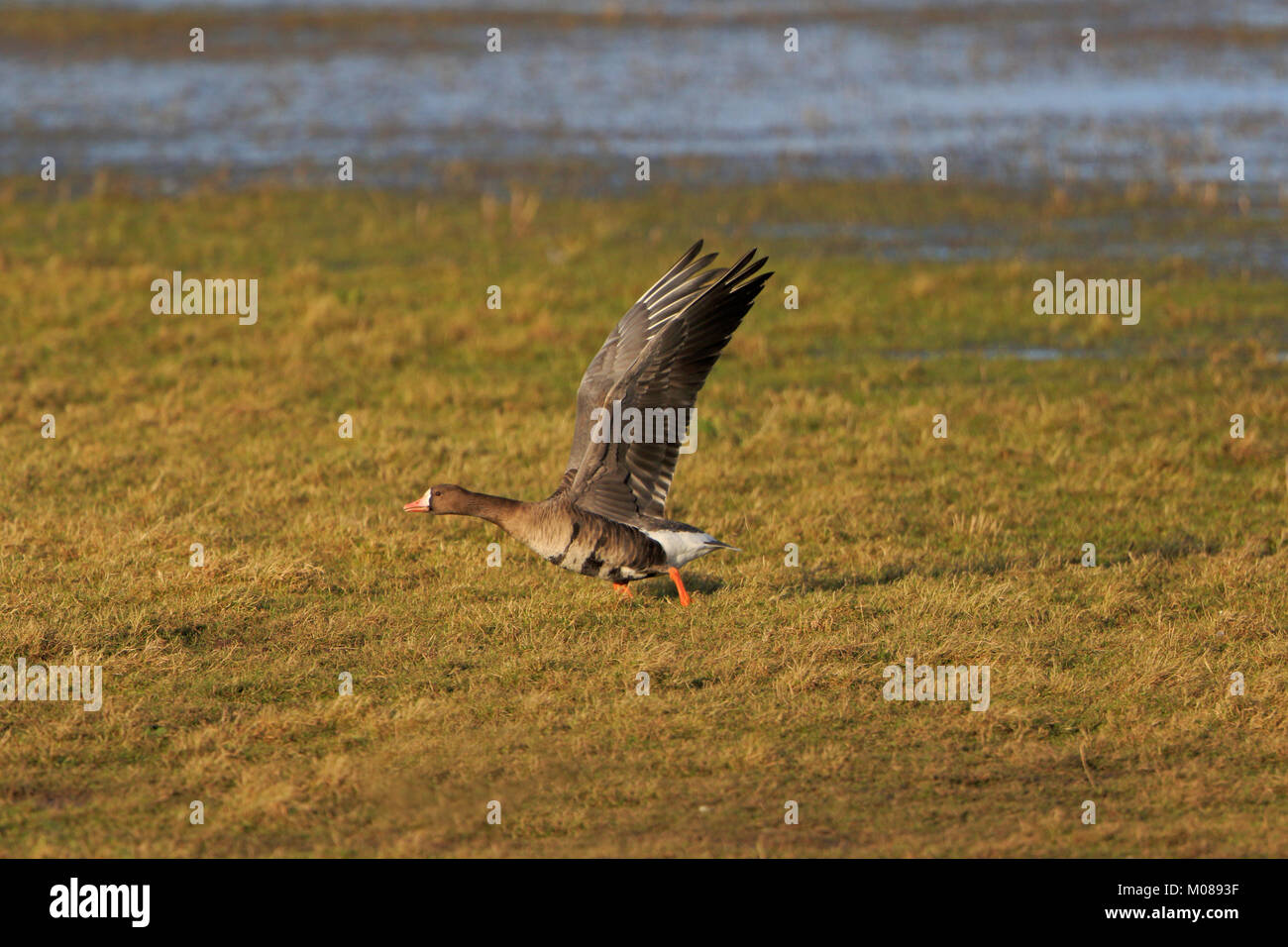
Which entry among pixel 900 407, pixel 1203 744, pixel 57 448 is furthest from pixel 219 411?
pixel 1203 744

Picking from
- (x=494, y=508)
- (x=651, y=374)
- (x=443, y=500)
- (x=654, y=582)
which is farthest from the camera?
(x=654, y=582)

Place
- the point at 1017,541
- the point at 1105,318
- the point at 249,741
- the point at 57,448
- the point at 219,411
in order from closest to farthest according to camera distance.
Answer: the point at 249,741
the point at 1017,541
the point at 57,448
the point at 219,411
the point at 1105,318

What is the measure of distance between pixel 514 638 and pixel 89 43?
39207 millimetres

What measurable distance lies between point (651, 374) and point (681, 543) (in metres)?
0.94

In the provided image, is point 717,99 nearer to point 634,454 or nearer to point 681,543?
point 634,454

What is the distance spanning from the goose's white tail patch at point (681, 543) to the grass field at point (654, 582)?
0.43 meters

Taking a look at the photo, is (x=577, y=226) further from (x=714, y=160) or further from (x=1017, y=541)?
(x=1017, y=541)

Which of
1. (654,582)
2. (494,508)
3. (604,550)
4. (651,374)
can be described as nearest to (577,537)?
(604,550)

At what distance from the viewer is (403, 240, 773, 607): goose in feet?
26.2

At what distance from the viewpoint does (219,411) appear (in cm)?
1331

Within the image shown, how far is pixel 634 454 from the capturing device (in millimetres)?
8367

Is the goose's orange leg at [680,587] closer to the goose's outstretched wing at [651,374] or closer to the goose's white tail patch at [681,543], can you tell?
the goose's white tail patch at [681,543]

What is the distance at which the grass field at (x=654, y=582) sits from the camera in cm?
651

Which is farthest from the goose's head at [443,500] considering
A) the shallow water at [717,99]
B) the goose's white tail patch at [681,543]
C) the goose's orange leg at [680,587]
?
the shallow water at [717,99]
